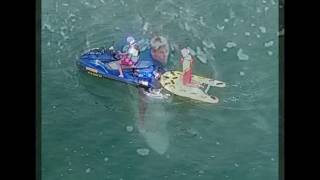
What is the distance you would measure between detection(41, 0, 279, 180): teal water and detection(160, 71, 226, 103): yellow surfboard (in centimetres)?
3

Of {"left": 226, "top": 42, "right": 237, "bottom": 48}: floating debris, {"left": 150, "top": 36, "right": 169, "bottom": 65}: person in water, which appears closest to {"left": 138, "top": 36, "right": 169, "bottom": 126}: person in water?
{"left": 150, "top": 36, "right": 169, "bottom": 65}: person in water

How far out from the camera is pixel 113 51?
3059mm

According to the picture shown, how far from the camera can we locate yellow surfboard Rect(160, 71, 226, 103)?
306 centimetres

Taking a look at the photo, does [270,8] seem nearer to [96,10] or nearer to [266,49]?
[266,49]

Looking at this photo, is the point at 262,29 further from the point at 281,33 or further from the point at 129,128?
the point at 129,128

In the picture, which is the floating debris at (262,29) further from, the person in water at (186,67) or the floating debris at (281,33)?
the person in water at (186,67)

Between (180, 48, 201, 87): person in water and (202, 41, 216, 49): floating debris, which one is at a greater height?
(202, 41, 216, 49): floating debris

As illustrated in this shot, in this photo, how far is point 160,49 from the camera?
10.1 ft

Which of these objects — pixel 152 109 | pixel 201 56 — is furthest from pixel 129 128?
pixel 201 56

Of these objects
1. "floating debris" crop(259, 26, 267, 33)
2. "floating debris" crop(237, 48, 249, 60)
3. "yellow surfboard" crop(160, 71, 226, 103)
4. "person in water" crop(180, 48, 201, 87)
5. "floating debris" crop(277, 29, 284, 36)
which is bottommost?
"yellow surfboard" crop(160, 71, 226, 103)

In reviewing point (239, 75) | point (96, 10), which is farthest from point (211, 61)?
point (96, 10)

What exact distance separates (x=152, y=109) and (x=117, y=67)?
0.23m

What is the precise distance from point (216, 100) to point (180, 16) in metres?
0.38

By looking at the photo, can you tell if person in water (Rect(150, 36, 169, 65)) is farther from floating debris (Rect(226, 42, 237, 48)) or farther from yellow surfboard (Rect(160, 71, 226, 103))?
floating debris (Rect(226, 42, 237, 48))
